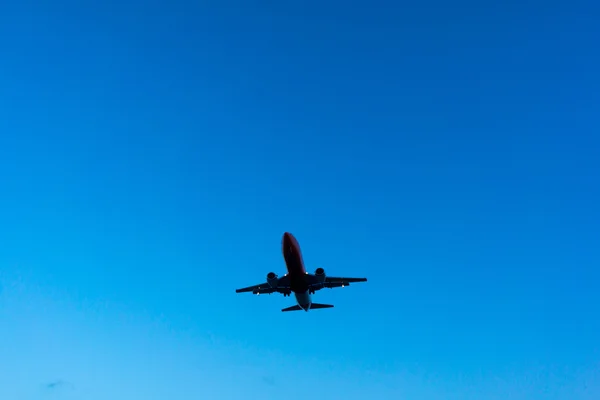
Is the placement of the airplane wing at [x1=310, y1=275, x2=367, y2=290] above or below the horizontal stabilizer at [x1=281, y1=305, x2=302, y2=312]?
above

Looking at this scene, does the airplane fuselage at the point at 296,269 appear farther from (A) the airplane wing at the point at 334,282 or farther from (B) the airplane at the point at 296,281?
(A) the airplane wing at the point at 334,282

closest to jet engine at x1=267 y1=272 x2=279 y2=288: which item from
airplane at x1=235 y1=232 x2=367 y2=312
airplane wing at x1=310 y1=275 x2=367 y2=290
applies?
airplane at x1=235 y1=232 x2=367 y2=312

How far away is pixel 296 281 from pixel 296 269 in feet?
10.3

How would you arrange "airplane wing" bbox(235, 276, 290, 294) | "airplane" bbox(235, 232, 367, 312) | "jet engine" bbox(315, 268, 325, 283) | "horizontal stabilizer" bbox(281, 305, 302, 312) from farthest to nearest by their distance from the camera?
1. "horizontal stabilizer" bbox(281, 305, 302, 312)
2. "airplane wing" bbox(235, 276, 290, 294)
3. "jet engine" bbox(315, 268, 325, 283)
4. "airplane" bbox(235, 232, 367, 312)

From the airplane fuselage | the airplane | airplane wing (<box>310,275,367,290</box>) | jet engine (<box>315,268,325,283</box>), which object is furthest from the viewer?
airplane wing (<box>310,275,367,290</box>)

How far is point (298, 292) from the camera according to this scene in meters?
83.9

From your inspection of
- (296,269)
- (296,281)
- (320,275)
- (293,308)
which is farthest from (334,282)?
(293,308)

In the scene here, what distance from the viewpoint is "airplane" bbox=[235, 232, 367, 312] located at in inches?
2995

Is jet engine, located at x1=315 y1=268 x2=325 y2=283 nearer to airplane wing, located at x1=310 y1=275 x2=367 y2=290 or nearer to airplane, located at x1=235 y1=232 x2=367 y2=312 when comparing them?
airplane, located at x1=235 y1=232 x2=367 y2=312

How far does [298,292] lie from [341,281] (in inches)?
324

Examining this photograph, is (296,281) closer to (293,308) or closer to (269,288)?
(269,288)

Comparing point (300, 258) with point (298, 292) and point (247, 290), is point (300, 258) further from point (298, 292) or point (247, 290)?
point (247, 290)

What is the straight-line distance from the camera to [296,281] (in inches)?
3196

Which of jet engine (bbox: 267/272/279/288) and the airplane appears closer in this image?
the airplane
